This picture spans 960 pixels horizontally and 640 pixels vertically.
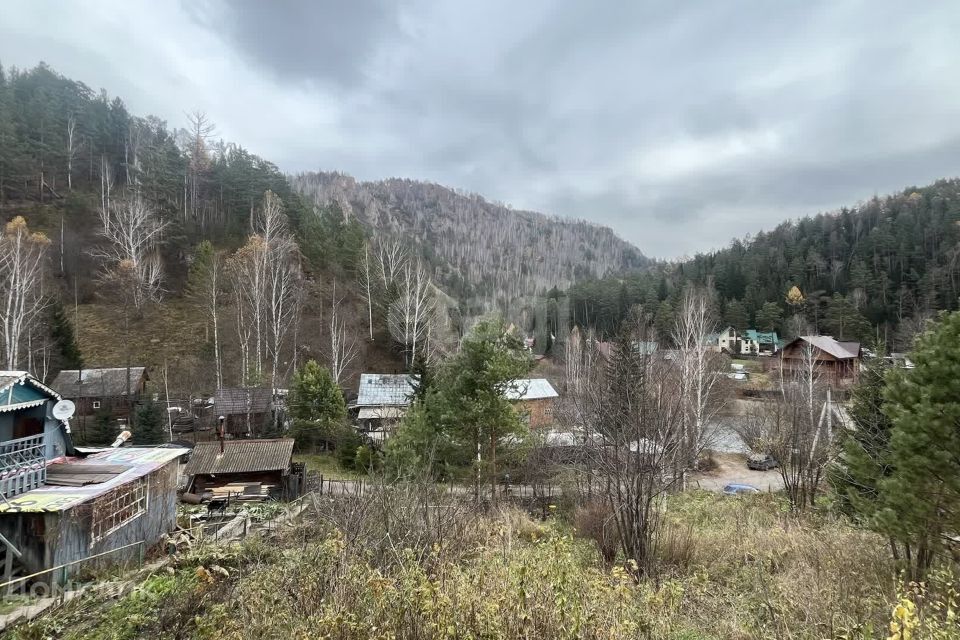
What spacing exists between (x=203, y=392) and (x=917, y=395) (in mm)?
35077

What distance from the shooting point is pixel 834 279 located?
68.8m

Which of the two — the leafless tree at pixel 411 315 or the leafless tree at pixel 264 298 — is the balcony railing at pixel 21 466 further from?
the leafless tree at pixel 411 315

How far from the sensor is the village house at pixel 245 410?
24500 millimetres

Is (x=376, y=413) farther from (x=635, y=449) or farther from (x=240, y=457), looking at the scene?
(x=635, y=449)

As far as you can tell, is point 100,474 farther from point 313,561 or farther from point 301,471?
point 313,561

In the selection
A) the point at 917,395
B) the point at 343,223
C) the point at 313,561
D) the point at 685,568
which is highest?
the point at 343,223

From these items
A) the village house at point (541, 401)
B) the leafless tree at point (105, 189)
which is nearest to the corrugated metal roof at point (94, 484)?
the village house at point (541, 401)

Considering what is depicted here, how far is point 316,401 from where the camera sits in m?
25.7

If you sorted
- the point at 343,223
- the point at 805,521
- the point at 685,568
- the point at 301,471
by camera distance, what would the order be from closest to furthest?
the point at 685,568
the point at 805,521
the point at 301,471
the point at 343,223

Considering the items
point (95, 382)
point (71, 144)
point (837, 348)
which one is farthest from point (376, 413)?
point (71, 144)

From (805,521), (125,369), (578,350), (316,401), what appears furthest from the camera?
(578,350)

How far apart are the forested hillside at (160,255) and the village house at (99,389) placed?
1622 mm

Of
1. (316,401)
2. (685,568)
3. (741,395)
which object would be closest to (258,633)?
(685,568)

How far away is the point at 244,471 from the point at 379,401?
11873 millimetres
